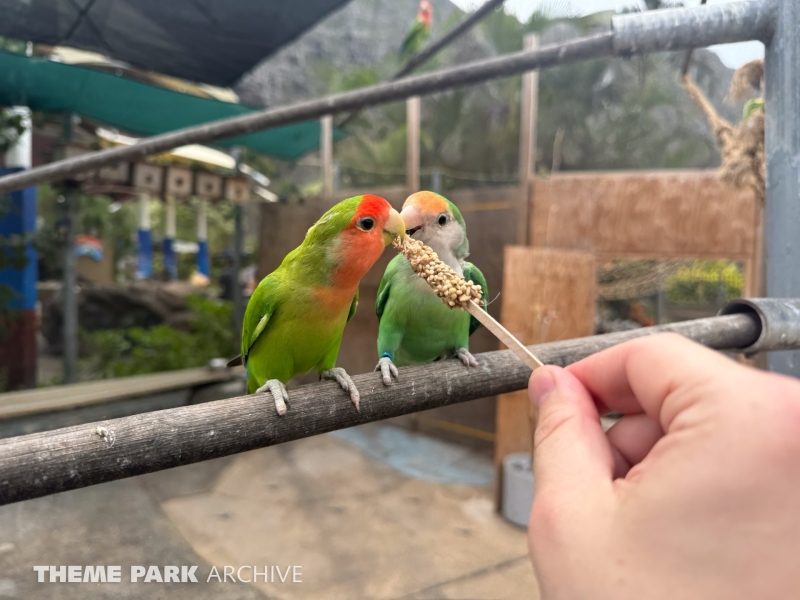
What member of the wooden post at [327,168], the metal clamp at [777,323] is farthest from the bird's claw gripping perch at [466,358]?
the metal clamp at [777,323]

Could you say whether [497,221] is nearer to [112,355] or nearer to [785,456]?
[112,355]

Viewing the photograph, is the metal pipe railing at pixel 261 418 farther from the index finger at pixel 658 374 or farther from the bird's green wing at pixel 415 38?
the bird's green wing at pixel 415 38

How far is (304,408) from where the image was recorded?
0.81 metres

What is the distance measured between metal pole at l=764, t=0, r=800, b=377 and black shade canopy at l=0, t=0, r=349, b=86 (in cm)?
195

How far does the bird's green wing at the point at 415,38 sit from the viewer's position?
366cm

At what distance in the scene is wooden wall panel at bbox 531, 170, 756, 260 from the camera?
111 inches

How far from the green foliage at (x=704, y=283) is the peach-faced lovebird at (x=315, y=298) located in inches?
235

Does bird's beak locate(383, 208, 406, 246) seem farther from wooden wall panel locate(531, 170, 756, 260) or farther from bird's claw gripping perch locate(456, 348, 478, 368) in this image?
wooden wall panel locate(531, 170, 756, 260)

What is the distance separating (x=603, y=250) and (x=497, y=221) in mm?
1119

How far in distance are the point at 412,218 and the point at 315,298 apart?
0.23m

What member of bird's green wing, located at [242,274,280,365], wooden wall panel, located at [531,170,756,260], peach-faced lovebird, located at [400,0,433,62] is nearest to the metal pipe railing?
bird's green wing, located at [242,274,280,365]

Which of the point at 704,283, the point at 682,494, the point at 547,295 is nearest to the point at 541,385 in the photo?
the point at 682,494

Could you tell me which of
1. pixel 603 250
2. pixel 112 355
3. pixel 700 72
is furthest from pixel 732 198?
pixel 700 72

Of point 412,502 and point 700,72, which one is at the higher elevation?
point 700,72
